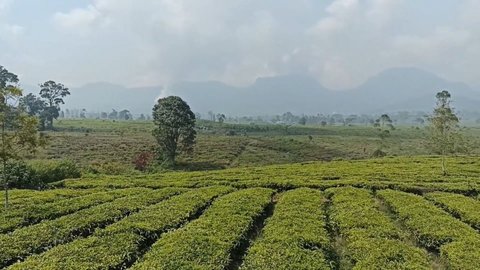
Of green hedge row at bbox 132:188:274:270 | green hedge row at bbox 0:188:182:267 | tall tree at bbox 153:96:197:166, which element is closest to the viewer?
green hedge row at bbox 132:188:274:270

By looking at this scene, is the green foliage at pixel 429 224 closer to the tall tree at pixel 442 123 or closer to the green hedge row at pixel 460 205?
the green hedge row at pixel 460 205

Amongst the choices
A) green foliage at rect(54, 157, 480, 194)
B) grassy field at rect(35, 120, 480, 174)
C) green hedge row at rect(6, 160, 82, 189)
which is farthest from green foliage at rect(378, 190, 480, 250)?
grassy field at rect(35, 120, 480, 174)

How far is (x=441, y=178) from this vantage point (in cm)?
3978

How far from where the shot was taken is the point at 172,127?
259 ft

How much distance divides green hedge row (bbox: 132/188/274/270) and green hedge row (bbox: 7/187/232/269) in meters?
0.95

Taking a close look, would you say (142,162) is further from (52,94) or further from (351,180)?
(52,94)

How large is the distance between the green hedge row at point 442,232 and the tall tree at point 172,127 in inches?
2153

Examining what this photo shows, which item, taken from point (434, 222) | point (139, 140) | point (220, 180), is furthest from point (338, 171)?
point (139, 140)

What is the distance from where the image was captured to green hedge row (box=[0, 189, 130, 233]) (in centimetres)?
2420

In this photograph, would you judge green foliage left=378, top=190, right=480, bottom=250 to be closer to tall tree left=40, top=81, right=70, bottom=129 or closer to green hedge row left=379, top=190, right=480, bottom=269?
green hedge row left=379, top=190, right=480, bottom=269

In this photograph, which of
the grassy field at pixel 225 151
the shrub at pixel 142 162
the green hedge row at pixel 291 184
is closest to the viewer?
the green hedge row at pixel 291 184

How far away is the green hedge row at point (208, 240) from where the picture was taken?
17.3m

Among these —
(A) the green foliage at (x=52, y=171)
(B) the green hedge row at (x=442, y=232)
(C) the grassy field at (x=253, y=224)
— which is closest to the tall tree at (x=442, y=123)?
(C) the grassy field at (x=253, y=224)

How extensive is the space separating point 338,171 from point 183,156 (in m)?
45.2
